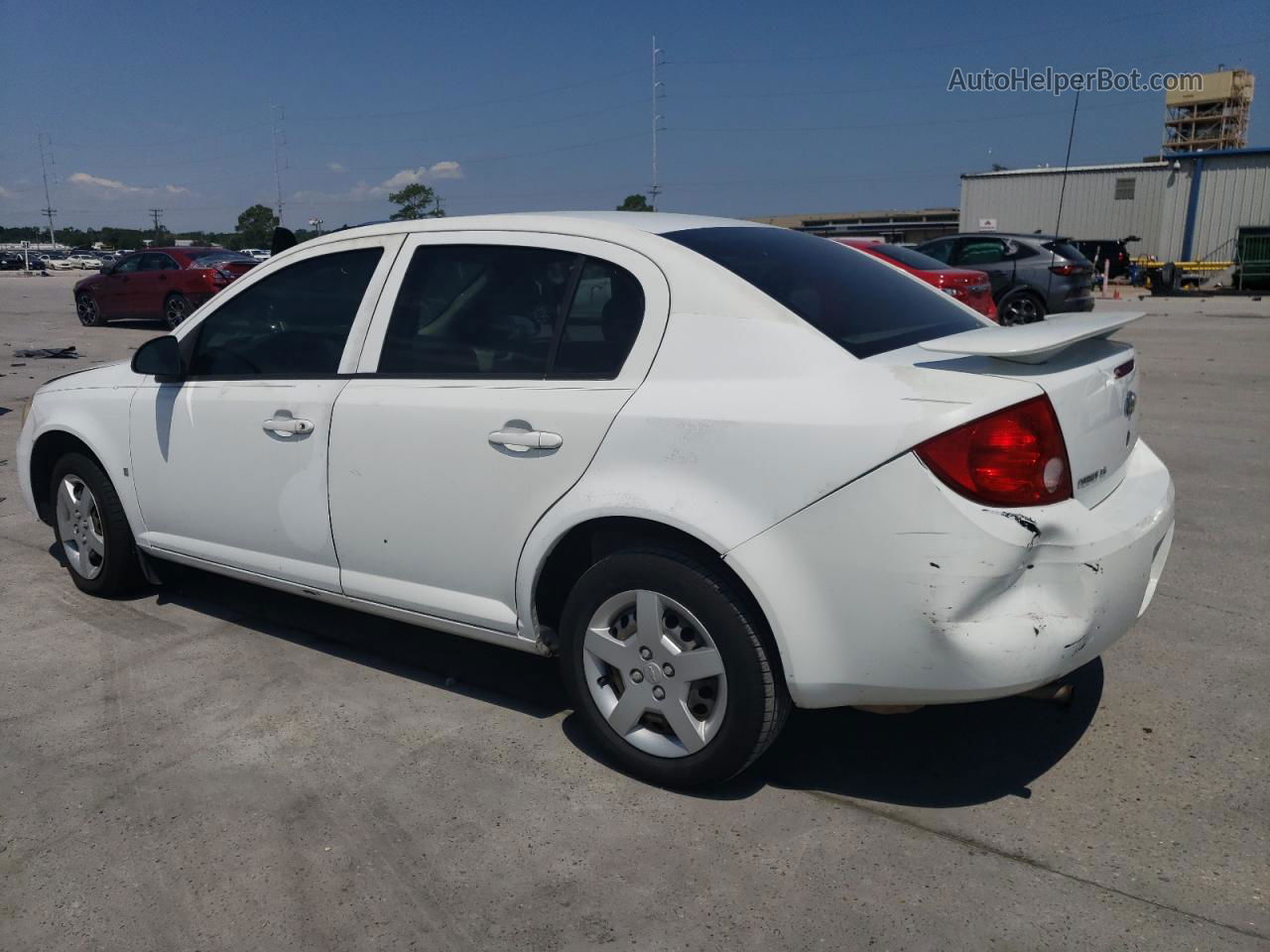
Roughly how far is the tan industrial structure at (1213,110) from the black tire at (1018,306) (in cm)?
11602

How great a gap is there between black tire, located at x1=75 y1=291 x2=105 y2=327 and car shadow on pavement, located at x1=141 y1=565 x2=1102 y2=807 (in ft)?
60.7

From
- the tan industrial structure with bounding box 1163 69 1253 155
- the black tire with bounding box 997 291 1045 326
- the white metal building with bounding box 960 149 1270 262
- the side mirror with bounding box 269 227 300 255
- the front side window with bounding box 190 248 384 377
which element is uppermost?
the tan industrial structure with bounding box 1163 69 1253 155

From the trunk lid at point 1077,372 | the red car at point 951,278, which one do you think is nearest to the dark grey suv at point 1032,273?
the red car at point 951,278

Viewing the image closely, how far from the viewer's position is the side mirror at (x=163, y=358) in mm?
4301

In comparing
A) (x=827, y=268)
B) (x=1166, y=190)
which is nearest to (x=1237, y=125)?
(x=1166, y=190)

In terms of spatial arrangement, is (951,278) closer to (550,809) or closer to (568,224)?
(568,224)

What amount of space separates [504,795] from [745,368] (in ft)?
4.78

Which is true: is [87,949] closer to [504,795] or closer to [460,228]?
[504,795]

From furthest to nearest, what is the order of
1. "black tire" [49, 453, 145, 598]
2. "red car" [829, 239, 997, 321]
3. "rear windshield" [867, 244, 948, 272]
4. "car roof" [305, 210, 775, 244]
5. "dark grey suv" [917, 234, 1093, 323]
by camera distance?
1. "dark grey suv" [917, 234, 1093, 323]
2. "rear windshield" [867, 244, 948, 272]
3. "red car" [829, 239, 997, 321]
4. "black tire" [49, 453, 145, 598]
5. "car roof" [305, 210, 775, 244]

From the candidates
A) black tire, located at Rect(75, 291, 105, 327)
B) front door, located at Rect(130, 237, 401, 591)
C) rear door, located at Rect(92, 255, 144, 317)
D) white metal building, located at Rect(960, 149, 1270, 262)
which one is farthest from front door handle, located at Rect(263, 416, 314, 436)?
white metal building, located at Rect(960, 149, 1270, 262)

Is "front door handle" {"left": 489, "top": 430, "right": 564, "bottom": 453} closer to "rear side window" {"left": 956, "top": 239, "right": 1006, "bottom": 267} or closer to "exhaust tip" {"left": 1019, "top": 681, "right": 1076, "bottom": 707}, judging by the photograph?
"exhaust tip" {"left": 1019, "top": 681, "right": 1076, "bottom": 707}

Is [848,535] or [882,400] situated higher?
[882,400]

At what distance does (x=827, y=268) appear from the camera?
3629mm

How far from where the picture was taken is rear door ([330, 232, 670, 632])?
3242mm
